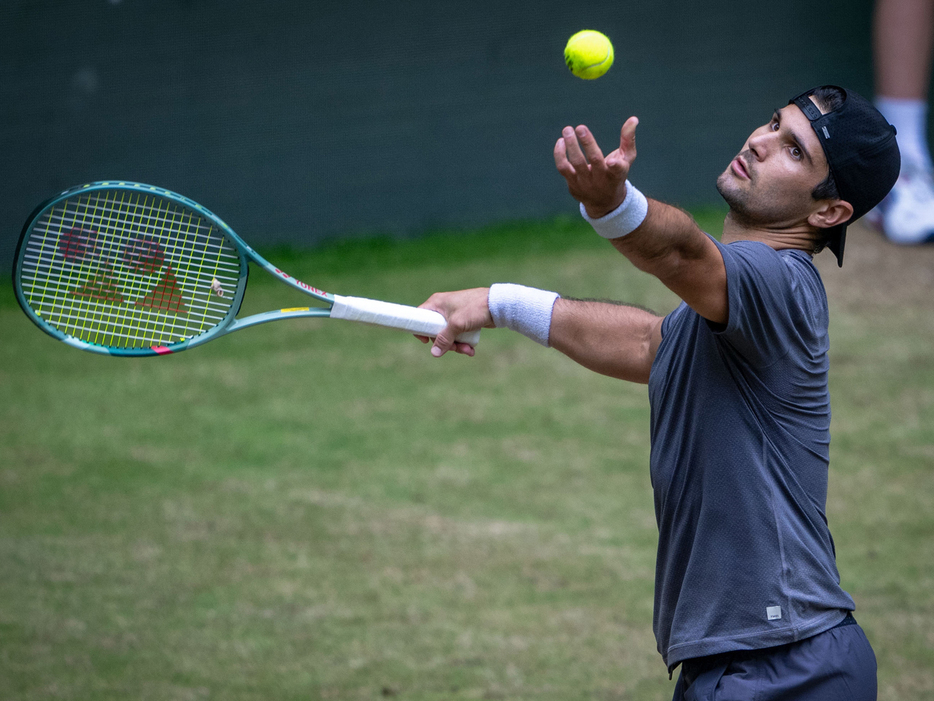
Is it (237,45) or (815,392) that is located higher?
(237,45)

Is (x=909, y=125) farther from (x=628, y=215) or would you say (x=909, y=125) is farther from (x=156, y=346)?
(x=628, y=215)

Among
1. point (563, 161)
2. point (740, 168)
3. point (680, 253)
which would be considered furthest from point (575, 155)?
point (740, 168)

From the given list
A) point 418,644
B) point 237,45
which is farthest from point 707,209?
point 418,644

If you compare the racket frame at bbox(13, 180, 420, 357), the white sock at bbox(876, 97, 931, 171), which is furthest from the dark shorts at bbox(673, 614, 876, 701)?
the white sock at bbox(876, 97, 931, 171)

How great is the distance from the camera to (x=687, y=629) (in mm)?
2248

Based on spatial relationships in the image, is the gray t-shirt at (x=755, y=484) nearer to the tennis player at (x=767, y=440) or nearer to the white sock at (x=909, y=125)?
the tennis player at (x=767, y=440)

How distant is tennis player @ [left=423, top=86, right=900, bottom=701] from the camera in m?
2.15

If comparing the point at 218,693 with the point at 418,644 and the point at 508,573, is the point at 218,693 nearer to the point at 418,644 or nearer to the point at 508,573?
the point at 418,644

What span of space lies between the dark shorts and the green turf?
1704 millimetres

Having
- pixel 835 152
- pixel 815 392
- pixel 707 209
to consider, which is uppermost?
pixel 835 152

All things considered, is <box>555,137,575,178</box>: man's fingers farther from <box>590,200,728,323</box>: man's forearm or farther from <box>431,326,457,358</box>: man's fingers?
<box>431,326,457,358</box>: man's fingers

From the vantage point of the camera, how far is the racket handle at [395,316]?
2.80 meters

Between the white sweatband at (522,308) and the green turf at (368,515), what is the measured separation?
1653mm

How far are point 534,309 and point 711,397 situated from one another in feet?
2.25
